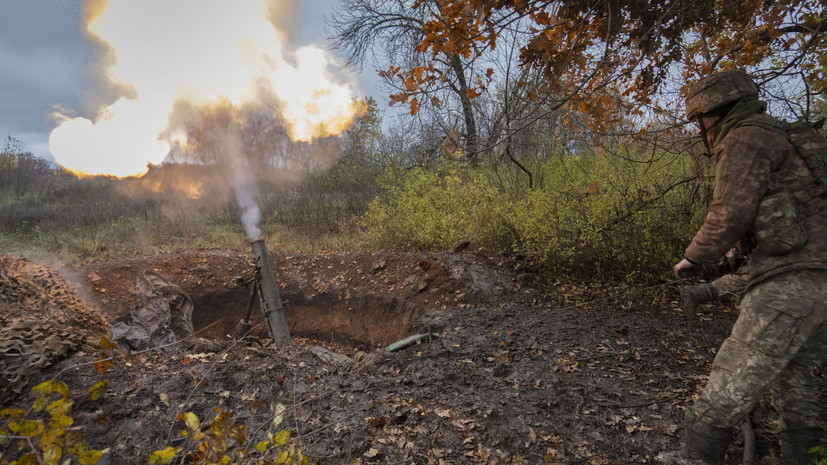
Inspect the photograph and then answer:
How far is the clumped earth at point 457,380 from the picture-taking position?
2.85 metres

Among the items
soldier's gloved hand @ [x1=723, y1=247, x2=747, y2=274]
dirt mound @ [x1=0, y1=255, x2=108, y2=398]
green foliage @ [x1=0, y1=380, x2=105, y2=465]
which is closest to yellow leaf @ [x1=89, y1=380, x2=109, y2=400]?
green foliage @ [x1=0, y1=380, x2=105, y2=465]

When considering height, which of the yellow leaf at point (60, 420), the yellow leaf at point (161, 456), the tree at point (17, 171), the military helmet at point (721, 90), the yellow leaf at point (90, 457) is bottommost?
the yellow leaf at point (161, 456)

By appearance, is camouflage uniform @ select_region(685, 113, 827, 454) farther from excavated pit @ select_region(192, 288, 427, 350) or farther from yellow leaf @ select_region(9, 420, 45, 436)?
excavated pit @ select_region(192, 288, 427, 350)

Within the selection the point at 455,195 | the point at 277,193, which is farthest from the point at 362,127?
the point at 455,195

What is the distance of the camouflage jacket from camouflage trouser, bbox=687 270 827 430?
9 cm

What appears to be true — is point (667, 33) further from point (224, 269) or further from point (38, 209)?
point (38, 209)

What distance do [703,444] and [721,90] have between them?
2.14 m

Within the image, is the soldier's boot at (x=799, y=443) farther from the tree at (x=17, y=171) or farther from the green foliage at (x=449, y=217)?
the tree at (x=17, y=171)

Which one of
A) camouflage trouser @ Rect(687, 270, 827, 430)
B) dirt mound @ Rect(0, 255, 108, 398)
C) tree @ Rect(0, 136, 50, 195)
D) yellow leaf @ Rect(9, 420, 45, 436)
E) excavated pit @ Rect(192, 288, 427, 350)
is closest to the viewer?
yellow leaf @ Rect(9, 420, 45, 436)

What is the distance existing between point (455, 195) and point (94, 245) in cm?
971

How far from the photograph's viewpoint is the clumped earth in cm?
285

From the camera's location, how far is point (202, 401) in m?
3.50

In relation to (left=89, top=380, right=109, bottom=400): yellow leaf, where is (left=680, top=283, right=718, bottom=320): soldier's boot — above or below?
below

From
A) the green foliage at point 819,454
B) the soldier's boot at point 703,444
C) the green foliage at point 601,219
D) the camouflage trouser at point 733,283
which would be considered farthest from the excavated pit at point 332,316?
the green foliage at point 819,454
